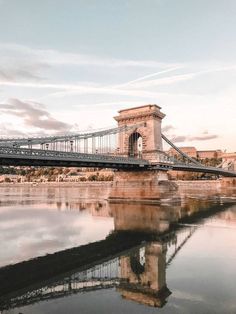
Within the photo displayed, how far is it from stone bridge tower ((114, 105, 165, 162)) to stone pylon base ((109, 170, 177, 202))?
257 centimetres

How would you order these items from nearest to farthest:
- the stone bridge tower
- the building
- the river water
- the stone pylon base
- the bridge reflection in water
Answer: the river water → the bridge reflection in water → the stone pylon base → the stone bridge tower → the building

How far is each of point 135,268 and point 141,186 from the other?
3290 cm

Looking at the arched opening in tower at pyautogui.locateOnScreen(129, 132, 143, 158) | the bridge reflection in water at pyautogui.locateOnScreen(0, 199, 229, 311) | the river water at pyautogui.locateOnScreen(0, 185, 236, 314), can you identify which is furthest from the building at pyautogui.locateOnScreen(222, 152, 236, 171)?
the bridge reflection in water at pyautogui.locateOnScreen(0, 199, 229, 311)

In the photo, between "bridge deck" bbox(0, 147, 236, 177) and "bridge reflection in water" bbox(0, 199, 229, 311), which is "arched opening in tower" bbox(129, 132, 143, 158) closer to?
"bridge deck" bbox(0, 147, 236, 177)

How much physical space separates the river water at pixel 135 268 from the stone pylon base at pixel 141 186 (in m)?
16.9

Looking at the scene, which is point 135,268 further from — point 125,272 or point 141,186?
point 141,186

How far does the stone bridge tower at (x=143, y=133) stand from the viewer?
51344 mm

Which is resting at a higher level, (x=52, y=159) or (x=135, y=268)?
(x=52, y=159)

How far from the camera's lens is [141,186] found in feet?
159

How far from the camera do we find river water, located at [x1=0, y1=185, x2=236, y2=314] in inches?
443

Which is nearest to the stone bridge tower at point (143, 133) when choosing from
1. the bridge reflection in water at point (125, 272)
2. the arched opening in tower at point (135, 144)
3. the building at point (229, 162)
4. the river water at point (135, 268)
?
the arched opening in tower at point (135, 144)

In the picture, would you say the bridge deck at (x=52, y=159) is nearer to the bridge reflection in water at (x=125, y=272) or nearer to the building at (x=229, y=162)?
the bridge reflection in water at (x=125, y=272)

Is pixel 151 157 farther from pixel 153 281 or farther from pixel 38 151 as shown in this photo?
pixel 153 281

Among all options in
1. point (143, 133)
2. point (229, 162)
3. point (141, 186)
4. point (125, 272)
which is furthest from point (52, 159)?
point (229, 162)
